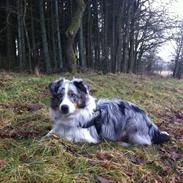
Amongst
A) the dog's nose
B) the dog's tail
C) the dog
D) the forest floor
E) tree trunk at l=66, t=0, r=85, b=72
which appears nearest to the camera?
the forest floor

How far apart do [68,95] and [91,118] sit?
621 mm

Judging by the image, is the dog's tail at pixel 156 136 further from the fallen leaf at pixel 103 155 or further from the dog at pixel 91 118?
the fallen leaf at pixel 103 155

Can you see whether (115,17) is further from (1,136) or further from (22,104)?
(1,136)

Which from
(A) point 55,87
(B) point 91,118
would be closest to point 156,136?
(B) point 91,118

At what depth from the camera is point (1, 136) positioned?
19.0 feet

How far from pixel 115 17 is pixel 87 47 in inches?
101

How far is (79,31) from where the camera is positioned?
18.7 metres

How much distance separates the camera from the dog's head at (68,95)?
A: 5.49m

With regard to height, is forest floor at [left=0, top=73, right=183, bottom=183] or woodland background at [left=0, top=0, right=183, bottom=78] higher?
woodland background at [left=0, top=0, right=183, bottom=78]

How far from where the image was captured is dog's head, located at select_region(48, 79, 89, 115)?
5486 millimetres

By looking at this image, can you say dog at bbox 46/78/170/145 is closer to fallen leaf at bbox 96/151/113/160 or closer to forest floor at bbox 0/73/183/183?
forest floor at bbox 0/73/183/183

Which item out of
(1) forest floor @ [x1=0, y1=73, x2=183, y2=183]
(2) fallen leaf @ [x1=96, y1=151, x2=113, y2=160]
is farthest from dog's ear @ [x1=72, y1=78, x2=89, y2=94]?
(2) fallen leaf @ [x1=96, y1=151, x2=113, y2=160]

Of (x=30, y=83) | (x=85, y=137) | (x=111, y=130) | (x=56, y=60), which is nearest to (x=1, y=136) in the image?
(x=85, y=137)

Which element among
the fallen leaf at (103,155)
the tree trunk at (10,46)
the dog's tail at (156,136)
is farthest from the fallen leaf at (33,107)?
the tree trunk at (10,46)
